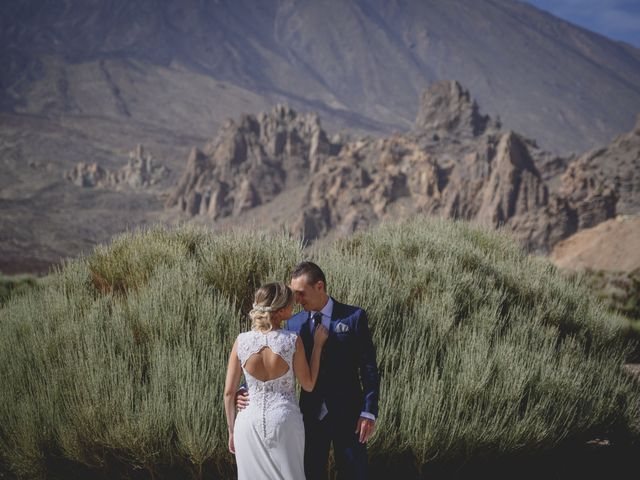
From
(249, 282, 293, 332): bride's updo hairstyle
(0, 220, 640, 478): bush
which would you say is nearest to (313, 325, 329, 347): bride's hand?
(249, 282, 293, 332): bride's updo hairstyle

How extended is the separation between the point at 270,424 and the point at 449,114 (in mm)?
108069

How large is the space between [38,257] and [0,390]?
3073 inches

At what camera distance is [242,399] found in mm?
3439

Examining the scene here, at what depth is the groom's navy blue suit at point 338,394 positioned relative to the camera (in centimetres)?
357

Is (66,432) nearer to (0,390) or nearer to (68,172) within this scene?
(0,390)

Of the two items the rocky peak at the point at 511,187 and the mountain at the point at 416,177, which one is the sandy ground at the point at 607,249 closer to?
the mountain at the point at 416,177

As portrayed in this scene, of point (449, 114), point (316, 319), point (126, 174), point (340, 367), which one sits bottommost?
point (126, 174)

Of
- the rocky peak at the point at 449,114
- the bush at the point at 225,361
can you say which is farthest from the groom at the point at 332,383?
the rocky peak at the point at 449,114

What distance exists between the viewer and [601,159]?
5938cm

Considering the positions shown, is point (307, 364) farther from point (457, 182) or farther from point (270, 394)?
point (457, 182)

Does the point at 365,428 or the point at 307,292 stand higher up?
the point at 307,292

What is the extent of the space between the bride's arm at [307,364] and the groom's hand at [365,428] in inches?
14.8

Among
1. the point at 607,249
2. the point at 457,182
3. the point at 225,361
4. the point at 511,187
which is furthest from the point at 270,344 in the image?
the point at 457,182

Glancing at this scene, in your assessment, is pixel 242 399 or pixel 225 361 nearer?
pixel 242 399
